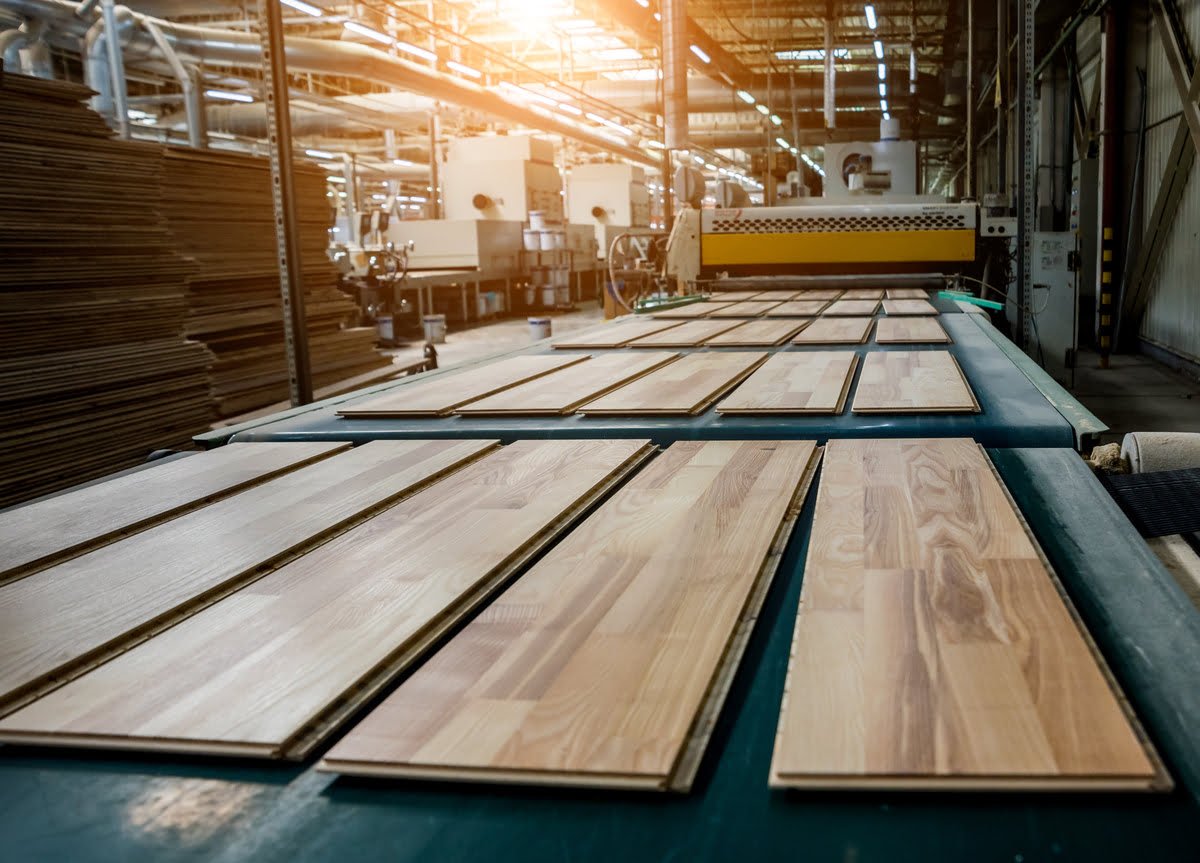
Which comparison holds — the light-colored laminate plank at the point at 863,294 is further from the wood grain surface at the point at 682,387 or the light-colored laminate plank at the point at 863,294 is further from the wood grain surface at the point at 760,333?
the wood grain surface at the point at 682,387

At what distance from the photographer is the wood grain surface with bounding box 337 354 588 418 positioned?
237 cm

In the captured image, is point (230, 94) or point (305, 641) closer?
point (305, 641)

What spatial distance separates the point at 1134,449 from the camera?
6.26 ft

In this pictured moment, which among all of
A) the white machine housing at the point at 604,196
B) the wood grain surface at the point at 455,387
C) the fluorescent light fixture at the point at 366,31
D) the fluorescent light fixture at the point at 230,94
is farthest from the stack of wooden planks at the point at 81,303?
the white machine housing at the point at 604,196

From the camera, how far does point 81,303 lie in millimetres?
4055

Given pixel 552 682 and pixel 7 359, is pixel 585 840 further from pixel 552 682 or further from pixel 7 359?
pixel 7 359

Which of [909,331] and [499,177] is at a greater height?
[499,177]

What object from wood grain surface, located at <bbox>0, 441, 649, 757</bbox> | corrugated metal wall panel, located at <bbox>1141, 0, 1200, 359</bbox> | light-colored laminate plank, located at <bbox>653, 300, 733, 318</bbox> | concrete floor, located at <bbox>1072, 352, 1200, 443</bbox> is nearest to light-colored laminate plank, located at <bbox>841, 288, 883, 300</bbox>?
light-colored laminate plank, located at <bbox>653, 300, 733, 318</bbox>

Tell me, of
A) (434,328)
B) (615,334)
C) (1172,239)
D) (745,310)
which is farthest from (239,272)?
(1172,239)

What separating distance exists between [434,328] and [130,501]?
28.9 feet

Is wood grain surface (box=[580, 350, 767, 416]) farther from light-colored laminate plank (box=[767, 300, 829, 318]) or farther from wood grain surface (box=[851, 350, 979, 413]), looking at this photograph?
light-colored laminate plank (box=[767, 300, 829, 318])

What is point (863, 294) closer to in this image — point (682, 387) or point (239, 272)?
point (682, 387)

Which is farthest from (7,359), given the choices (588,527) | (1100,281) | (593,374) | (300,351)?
(1100,281)

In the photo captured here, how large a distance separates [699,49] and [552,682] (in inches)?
505
